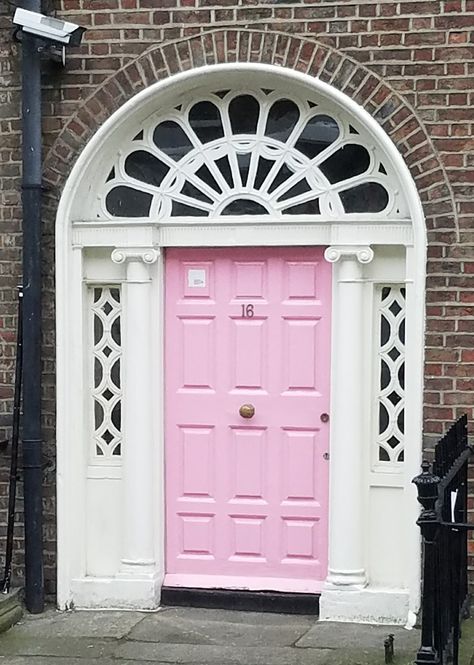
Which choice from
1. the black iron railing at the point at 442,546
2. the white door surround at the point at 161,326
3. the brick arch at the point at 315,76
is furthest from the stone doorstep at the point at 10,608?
the brick arch at the point at 315,76

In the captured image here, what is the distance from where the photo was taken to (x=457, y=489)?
567 cm

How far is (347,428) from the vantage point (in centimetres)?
637

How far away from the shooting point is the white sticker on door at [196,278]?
663 centimetres

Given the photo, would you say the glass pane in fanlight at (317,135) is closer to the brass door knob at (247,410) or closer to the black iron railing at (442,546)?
the brass door knob at (247,410)

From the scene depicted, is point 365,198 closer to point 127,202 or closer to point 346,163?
point 346,163

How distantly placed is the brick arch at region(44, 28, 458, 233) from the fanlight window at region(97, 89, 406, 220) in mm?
212

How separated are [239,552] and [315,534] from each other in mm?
483

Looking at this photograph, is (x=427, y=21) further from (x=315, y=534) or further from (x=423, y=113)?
(x=315, y=534)

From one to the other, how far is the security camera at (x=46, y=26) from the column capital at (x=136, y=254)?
1.23m

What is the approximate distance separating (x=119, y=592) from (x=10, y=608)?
65 cm

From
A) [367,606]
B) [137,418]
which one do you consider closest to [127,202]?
[137,418]

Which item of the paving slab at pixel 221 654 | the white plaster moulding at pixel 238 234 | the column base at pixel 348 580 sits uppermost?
the white plaster moulding at pixel 238 234

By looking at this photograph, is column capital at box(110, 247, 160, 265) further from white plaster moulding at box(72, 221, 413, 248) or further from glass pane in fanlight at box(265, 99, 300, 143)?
glass pane in fanlight at box(265, 99, 300, 143)

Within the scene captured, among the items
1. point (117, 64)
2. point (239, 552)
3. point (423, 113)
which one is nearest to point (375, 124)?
point (423, 113)
